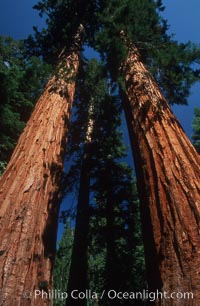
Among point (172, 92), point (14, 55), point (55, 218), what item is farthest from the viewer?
point (14, 55)

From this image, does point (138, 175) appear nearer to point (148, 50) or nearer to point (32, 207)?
point (32, 207)

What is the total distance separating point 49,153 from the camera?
420 cm

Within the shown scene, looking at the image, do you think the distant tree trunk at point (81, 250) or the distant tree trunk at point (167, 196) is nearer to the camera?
the distant tree trunk at point (167, 196)

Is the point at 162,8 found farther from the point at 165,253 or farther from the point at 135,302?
the point at 135,302

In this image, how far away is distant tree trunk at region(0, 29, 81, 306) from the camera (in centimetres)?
263

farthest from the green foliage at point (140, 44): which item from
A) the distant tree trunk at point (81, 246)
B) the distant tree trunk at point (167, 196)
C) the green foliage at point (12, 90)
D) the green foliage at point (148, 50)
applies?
the distant tree trunk at point (81, 246)

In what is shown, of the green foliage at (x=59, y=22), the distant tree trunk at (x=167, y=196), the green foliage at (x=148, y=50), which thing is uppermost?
the green foliage at (x=59, y=22)

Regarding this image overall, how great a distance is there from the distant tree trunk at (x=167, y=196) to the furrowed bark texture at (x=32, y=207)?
1.18 metres

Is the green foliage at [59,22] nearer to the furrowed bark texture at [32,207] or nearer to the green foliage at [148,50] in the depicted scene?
the green foliage at [148,50]

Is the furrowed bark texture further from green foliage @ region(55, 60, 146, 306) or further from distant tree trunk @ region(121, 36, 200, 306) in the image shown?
green foliage @ region(55, 60, 146, 306)

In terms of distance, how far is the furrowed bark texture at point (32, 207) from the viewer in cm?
263

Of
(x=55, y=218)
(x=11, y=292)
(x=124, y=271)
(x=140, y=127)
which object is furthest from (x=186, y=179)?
(x=124, y=271)

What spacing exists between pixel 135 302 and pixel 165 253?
21.3 ft

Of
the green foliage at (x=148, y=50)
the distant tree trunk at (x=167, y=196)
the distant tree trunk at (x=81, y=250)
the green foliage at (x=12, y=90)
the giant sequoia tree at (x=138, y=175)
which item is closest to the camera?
the distant tree trunk at (x=167, y=196)
